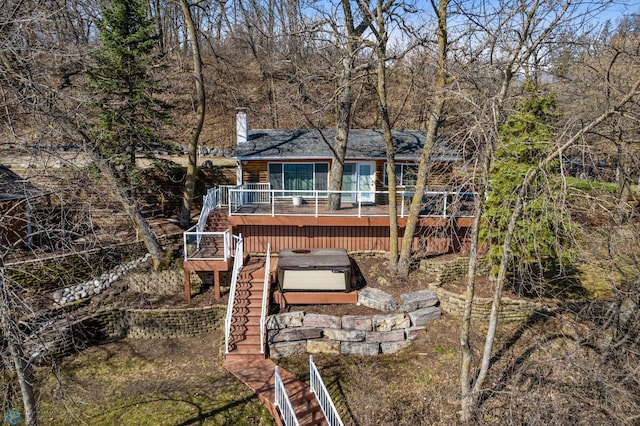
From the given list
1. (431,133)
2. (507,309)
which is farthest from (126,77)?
(507,309)

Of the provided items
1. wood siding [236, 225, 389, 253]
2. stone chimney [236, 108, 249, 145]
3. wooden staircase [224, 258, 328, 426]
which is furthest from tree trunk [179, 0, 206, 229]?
wooden staircase [224, 258, 328, 426]

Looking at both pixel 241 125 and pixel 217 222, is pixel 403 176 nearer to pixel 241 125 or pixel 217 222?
pixel 241 125

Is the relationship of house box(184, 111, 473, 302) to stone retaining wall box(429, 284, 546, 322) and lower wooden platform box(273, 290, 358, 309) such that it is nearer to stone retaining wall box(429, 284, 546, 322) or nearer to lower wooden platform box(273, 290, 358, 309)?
lower wooden platform box(273, 290, 358, 309)

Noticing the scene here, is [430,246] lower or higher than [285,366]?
higher

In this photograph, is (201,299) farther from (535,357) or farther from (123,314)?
(535,357)

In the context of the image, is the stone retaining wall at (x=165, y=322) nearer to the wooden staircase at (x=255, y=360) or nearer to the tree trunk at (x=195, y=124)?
the wooden staircase at (x=255, y=360)

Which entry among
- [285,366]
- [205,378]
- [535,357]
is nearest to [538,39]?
[535,357]
